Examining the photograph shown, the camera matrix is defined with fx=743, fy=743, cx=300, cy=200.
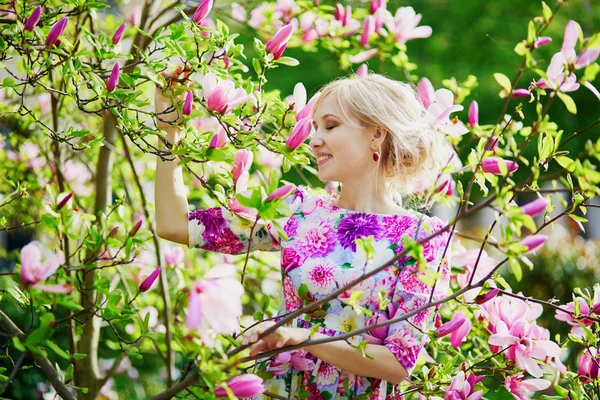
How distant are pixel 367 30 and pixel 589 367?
3.98 ft

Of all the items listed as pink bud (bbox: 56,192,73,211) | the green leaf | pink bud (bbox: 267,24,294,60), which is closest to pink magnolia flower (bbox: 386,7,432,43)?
pink bud (bbox: 267,24,294,60)

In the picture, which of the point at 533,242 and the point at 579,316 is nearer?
the point at 533,242

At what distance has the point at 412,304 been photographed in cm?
154

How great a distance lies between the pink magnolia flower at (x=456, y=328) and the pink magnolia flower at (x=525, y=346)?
0.20 ft

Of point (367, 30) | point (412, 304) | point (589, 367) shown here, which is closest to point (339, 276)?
point (412, 304)

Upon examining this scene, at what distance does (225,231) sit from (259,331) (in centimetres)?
62

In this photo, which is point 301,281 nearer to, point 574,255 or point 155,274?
point 155,274

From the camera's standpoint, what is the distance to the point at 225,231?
5.79ft

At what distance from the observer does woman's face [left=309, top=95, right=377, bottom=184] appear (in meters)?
1.67

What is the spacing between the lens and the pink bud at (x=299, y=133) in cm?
150

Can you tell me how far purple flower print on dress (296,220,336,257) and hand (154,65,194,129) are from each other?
0.38 m

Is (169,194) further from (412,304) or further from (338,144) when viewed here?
(412,304)

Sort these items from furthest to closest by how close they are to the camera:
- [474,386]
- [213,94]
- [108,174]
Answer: [108,174]
[474,386]
[213,94]

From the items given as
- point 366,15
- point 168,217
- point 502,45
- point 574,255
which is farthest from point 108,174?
point 502,45
